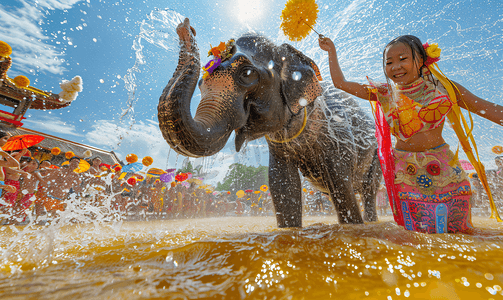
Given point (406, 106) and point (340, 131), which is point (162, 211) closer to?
point (340, 131)

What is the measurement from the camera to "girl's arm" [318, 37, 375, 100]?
1.97 meters

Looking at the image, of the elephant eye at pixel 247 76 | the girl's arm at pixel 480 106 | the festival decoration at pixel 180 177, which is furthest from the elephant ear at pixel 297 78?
the festival decoration at pixel 180 177

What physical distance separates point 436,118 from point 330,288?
1555mm

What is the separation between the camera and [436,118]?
1689mm

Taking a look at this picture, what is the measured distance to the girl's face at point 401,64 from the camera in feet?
5.55

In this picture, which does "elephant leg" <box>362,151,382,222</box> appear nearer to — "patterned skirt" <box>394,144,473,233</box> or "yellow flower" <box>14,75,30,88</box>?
"patterned skirt" <box>394,144,473,233</box>

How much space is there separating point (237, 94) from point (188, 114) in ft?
2.34

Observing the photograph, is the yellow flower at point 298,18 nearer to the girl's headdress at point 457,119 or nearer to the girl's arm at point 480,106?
the girl's headdress at point 457,119

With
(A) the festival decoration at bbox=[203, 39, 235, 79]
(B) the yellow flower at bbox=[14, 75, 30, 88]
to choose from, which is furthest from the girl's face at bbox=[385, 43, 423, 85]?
(B) the yellow flower at bbox=[14, 75, 30, 88]

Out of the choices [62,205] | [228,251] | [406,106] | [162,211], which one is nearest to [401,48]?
[406,106]

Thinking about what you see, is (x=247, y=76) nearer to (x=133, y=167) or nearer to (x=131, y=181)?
(x=133, y=167)

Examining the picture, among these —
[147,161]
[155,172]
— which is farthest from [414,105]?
[155,172]

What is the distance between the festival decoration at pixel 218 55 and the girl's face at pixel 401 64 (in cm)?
146

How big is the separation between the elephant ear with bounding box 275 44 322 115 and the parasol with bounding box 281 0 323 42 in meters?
0.30
